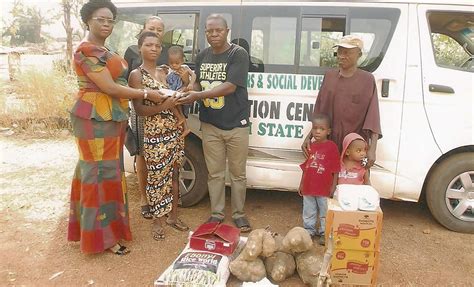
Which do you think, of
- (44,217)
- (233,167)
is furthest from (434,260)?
(44,217)

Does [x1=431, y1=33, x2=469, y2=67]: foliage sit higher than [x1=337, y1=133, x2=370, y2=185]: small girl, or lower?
higher

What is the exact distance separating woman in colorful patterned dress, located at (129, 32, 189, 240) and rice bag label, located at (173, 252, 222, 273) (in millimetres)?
697

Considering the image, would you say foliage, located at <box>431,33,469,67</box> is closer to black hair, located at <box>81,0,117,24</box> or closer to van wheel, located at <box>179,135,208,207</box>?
van wheel, located at <box>179,135,208,207</box>

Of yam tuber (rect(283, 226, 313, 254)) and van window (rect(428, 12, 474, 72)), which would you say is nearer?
yam tuber (rect(283, 226, 313, 254))

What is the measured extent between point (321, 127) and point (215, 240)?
47.8 inches

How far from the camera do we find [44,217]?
397cm

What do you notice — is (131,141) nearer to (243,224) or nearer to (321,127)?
(243,224)

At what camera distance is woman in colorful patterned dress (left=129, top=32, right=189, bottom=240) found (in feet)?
10.4

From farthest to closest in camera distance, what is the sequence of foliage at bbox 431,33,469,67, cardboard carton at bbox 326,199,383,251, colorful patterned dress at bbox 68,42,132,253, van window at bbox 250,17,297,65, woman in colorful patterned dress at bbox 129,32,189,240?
van window at bbox 250,17,297,65
foliage at bbox 431,33,469,67
woman in colorful patterned dress at bbox 129,32,189,240
colorful patterned dress at bbox 68,42,132,253
cardboard carton at bbox 326,199,383,251

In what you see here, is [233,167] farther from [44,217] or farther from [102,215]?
[44,217]

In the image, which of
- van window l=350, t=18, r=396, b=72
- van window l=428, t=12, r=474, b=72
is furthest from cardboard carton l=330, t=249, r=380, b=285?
van window l=428, t=12, r=474, b=72

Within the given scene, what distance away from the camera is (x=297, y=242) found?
2809 mm

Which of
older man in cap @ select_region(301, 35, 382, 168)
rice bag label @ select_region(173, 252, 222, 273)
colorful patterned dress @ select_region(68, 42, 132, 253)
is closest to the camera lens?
rice bag label @ select_region(173, 252, 222, 273)

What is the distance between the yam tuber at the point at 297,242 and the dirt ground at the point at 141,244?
11.0 inches
